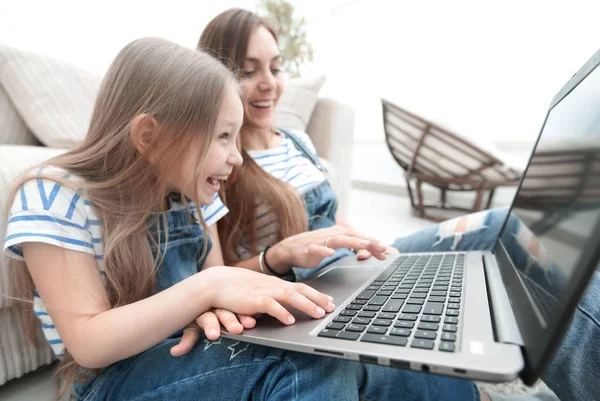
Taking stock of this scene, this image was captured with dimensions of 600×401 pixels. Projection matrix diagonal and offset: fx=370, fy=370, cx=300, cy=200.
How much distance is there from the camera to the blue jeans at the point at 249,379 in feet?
1.26

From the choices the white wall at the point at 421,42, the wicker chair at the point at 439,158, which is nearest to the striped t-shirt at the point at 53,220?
the white wall at the point at 421,42

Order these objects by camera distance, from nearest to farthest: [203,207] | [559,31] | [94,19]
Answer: [203,207] → [94,19] → [559,31]

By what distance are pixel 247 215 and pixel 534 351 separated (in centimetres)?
59

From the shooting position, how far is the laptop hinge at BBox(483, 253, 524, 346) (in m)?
0.32

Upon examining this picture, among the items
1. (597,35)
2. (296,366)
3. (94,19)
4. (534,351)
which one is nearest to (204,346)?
(296,366)

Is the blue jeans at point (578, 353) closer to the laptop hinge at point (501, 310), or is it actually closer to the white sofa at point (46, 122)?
the laptop hinge at point (501, 310)

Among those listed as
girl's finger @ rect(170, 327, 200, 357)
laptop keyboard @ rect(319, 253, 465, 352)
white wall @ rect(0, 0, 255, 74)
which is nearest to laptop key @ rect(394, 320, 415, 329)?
laptop keyboard @ rect(319, 253, 465, 352)

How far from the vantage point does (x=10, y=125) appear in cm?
102

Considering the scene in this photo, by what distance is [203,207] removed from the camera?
653 millimetres

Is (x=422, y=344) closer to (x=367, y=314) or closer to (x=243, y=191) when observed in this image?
(x=367, y=314)

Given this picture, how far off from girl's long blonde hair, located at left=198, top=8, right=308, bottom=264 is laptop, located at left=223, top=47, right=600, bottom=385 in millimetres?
215

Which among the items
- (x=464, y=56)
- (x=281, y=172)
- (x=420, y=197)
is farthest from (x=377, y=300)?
(x=464, y=56)

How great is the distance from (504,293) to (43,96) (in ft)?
3.90

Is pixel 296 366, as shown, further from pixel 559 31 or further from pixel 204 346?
pixel 559 31
